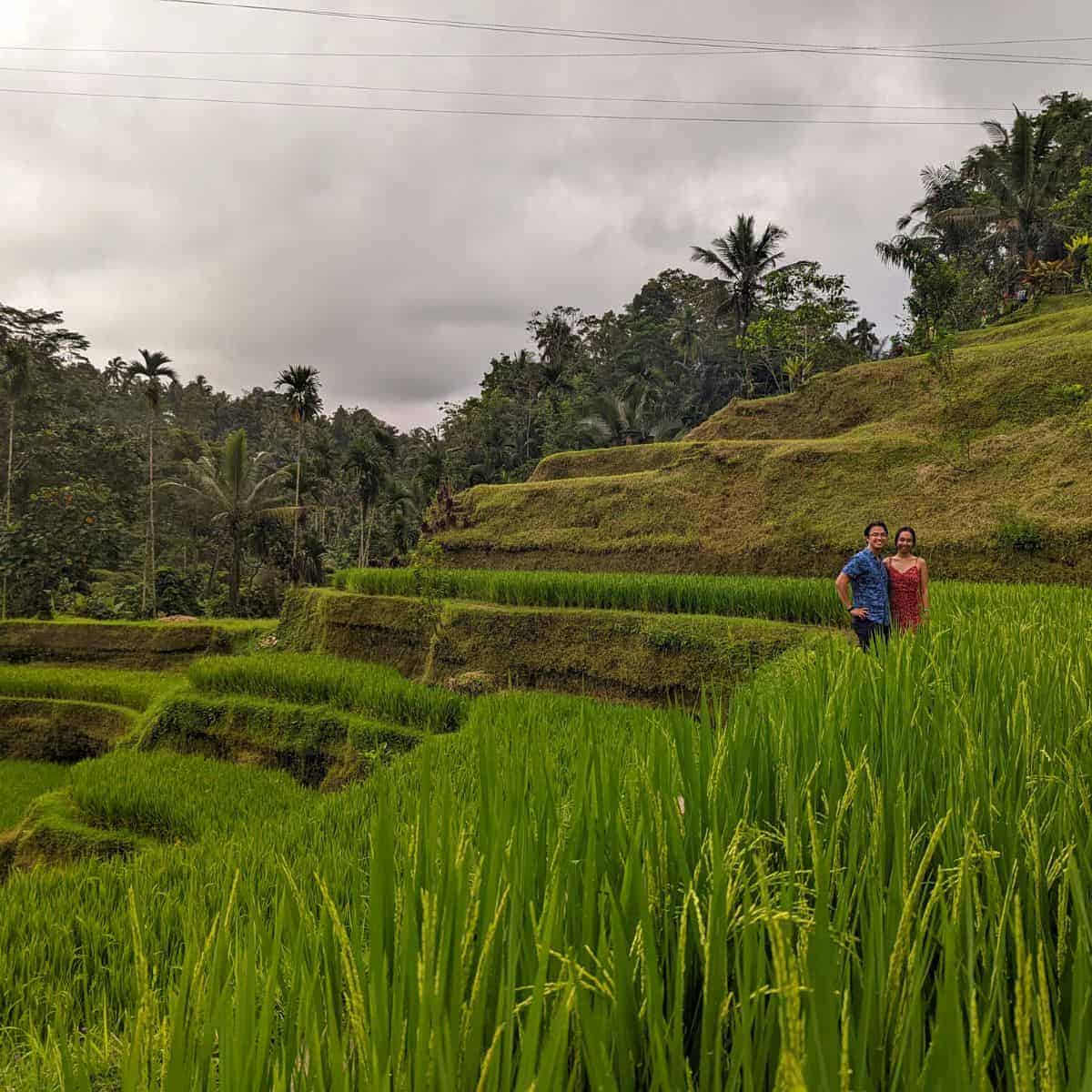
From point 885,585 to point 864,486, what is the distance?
7.31 m

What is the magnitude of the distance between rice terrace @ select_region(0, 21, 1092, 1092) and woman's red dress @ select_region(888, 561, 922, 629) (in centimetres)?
3

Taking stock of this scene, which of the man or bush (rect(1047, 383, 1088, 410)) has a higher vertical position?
bush (rect(1047, 383, 1088, 410))

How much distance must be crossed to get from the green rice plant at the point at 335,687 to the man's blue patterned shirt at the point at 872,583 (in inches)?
157

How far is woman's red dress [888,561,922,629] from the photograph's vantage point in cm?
404

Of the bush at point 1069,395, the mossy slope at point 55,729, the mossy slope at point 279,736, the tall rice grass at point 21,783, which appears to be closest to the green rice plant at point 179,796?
the mossy slope at point 279,736

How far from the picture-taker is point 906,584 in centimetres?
408

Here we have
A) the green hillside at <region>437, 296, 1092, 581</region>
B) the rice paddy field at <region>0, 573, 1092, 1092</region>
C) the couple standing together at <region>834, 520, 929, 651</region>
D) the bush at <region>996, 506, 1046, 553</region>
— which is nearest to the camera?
the rice paddy field at <region>0, 573, 1092, 1092</region>

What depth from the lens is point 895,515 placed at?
966 cm

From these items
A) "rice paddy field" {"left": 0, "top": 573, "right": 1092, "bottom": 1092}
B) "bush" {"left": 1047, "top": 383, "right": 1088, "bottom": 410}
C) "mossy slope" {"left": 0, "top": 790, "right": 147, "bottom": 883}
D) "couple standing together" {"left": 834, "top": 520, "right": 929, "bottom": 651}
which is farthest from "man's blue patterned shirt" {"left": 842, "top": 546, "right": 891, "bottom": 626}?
"bush" {"left": 1047, "top": 383, "right": 1088, "bottom": 410}

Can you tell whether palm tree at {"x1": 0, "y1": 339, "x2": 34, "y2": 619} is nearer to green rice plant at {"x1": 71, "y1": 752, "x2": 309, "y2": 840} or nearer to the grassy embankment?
the grassy embankment

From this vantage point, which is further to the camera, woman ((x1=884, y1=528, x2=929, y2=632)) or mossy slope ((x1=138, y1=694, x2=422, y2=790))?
mossy slope ((x1=138, y1=694, x2=422, y2=790))

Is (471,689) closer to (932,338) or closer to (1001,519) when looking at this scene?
(1001,519)

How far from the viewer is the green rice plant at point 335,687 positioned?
6.54 metres

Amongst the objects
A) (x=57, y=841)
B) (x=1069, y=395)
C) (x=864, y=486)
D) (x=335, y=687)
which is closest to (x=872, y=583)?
(x=335, y=687)
